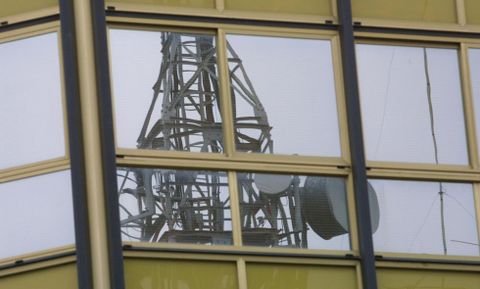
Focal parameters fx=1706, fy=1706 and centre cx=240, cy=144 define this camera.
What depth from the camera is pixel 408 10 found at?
1681 cm

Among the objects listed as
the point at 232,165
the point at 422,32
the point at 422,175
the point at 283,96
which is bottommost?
the point at 422,175

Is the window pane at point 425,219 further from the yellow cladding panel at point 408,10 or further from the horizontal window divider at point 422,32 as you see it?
the yellow cladding panel at point 408,10

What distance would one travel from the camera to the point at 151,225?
15438 mm

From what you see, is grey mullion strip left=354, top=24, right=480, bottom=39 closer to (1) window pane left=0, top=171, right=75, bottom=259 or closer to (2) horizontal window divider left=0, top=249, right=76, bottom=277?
(1) window pane left=0, top=171, right=75, bottom=259

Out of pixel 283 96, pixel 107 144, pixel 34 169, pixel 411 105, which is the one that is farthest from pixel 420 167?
pixel 34 169

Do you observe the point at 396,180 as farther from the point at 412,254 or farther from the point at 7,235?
the point at 7,235

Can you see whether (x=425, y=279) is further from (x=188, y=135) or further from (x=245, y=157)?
(x=188, y=135)

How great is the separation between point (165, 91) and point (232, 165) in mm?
933

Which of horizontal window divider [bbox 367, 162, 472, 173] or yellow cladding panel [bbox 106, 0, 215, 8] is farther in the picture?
horizontal window divider [bbox 367, 162, 472, 173]

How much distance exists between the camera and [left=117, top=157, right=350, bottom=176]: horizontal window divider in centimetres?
1553

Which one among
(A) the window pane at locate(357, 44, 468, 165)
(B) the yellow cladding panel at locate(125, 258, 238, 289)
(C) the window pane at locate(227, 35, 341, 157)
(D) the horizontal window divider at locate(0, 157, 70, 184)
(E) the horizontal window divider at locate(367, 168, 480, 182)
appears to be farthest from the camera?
(A) the window pane at locate(357, 44, 468, 165)

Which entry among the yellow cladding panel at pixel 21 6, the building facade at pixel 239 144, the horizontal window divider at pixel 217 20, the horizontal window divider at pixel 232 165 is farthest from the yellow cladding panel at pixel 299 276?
the yellow cladding panel at pixel 21 6

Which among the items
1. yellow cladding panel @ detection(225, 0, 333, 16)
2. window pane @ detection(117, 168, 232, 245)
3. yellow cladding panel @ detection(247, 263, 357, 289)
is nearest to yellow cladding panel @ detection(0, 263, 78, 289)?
window pane @ detection(117, 168, 232, 245)

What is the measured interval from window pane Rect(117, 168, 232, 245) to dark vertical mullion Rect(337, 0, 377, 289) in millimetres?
1269
